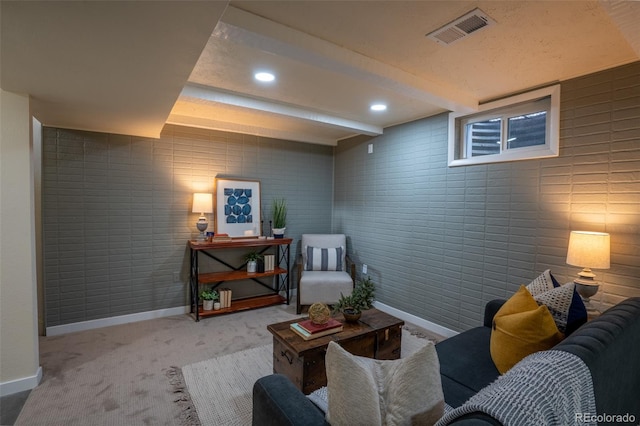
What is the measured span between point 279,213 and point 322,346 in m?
2.47

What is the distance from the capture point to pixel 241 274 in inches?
154

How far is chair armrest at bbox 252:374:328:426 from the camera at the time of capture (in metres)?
1.08

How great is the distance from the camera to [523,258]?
2676 mm

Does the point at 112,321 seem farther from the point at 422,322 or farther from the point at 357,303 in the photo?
the point at 422,322

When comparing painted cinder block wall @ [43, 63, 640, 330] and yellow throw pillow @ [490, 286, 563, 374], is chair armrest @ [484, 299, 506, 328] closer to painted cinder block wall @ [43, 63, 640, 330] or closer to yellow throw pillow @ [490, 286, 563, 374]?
painted cinder block wall @ [43, 63, 640, 330]

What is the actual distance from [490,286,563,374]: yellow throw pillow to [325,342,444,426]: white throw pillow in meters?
0.80

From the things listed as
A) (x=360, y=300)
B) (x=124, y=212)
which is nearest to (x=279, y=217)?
(x=124, y=212)

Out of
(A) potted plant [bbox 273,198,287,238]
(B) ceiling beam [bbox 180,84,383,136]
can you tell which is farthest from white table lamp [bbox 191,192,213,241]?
(B) ceiling beam [bbox 180,84,383,136]

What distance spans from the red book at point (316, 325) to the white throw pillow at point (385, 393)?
3.63ft

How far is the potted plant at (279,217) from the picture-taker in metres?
4.14

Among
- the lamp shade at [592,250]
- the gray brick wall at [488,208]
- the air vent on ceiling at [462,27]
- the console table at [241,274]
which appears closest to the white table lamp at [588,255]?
the lamp shade at [592,250]

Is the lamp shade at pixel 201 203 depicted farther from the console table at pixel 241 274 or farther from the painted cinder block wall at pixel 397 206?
the console table at pixel 241 274

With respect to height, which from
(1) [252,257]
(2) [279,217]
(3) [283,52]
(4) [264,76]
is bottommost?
(1) [252,257]

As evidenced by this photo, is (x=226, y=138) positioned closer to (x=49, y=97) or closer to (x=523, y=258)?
(x=49, y=97)
